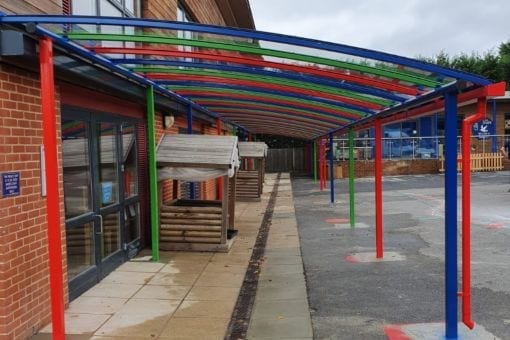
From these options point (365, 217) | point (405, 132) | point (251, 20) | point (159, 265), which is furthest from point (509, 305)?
point (405, 132)

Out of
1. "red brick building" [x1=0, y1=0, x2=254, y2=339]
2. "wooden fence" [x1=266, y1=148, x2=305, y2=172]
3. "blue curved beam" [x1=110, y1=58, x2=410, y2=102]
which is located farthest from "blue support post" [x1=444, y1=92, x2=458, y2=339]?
"wooden fence" [x1=266, y1=148, x2=305, y2=172]

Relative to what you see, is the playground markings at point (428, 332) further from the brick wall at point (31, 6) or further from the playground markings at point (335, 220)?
the playground markings at point (335, 220)

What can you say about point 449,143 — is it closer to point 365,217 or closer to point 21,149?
point 21,149

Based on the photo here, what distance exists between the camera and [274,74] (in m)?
5.80

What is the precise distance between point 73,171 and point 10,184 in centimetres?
159

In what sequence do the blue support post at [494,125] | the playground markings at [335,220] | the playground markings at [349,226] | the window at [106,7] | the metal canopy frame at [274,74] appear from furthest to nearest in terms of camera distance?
the blue support post at [494,125] → the playground markings at [335,220] → the playground markings at [349,226] → the window at [106,7] → the metal canopy frame at [274,74]

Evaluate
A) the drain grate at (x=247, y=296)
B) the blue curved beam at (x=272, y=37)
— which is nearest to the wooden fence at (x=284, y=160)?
the drain grate at (x=247, y=296)

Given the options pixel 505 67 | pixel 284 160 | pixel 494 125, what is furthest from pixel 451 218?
pixel 505 67

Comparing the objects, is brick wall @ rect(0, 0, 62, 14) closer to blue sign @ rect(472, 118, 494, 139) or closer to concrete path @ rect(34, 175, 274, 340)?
concrete path @ rect(34, 175, 274, 340)

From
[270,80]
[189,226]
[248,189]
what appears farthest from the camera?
[248,189]

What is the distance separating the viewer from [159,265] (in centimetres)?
740

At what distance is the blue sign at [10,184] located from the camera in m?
4.14

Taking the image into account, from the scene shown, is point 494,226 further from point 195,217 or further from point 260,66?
point 260,66

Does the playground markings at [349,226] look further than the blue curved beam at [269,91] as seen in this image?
Yes
